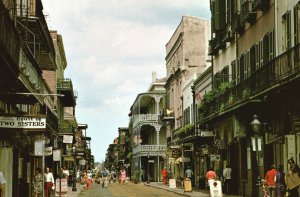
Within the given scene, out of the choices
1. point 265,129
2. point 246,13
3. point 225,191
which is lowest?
point 225,191

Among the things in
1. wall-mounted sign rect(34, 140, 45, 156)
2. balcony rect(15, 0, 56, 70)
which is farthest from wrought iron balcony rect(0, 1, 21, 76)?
wall-mounted sign rect(34, 140, 45, 156)

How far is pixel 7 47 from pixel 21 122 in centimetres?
464

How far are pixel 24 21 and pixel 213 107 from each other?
615 inches

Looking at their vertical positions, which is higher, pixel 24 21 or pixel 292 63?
pixel 24 21

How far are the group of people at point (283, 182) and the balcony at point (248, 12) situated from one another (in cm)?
907

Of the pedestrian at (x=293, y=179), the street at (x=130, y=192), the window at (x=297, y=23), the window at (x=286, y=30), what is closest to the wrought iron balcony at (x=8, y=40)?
the pedestrian at (x=293, y=179)

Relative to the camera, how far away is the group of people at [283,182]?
23.7 meters

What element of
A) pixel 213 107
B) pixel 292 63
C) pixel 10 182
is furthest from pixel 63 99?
pixel 292 63

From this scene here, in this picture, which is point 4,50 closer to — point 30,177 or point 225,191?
point 30,177

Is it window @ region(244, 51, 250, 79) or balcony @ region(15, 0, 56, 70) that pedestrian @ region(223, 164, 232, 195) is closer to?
window @ region(244, 51, 250, 79)

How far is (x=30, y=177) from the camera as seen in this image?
36062mm

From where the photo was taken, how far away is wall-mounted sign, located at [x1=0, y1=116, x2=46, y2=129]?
66.5 ft

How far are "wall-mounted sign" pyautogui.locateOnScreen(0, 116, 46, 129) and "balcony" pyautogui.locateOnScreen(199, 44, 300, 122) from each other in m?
7.43

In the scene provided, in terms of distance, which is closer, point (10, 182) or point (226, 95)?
point (10, 182)
